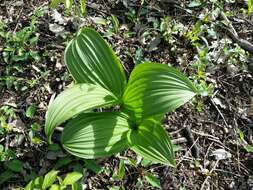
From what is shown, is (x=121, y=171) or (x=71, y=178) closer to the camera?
(x=71, y=178)

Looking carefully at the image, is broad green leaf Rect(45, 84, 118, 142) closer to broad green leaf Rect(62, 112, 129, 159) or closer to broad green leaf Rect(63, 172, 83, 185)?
broad green leaf Rect(62, 112, 129, 159)

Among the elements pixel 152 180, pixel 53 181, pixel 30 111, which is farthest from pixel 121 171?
pixel 30 111

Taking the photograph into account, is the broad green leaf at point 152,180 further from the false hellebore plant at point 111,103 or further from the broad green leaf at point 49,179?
the broad green leaf at point 49,179

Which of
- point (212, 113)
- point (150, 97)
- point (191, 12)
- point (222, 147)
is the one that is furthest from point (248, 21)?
point (150, 97)

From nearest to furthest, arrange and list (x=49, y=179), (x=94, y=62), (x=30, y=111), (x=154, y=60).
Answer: (x=49, y=179)
(x=94, y=62)
(x=30, y=111)
(x=154, y=60)

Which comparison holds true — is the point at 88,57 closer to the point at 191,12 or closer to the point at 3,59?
the point at 3,59

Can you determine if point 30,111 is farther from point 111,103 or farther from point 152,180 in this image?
point 152,180

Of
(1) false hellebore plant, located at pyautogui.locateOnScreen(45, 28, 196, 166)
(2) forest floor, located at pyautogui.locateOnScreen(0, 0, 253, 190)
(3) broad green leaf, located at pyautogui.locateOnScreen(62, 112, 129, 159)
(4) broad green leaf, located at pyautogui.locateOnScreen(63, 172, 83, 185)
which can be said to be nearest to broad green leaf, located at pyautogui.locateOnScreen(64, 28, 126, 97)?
(1) false hellebore plant, located at pyautogui.locateOnScreen(45, 28, 196, 166)
